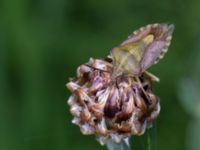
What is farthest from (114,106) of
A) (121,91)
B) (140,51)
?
(140,51)

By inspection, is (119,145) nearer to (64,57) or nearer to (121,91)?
(121,91)

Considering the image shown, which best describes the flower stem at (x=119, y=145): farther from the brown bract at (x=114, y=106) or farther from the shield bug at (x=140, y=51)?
the shield bug at (x=140, y=51)

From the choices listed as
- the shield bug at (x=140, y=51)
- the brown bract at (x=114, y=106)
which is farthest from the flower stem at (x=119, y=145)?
the shield bug at (x=140, y=51)

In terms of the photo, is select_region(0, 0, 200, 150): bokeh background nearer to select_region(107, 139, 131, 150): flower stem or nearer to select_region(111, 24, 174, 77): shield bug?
select_region(111, 24, 174, 77): shield bug

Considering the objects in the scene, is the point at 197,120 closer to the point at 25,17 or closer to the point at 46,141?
the point at 46,141

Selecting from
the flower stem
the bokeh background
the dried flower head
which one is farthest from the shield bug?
the bokeh background
